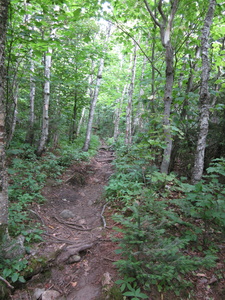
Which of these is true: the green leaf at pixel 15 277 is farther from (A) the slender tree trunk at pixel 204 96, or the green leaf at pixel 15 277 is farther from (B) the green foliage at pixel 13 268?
(A) the slender tree trunk at pixel 204 96

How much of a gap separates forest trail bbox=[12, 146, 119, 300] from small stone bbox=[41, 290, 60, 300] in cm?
3

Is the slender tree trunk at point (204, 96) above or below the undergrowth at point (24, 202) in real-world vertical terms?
above

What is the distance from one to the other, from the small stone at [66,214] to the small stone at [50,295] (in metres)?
2.30

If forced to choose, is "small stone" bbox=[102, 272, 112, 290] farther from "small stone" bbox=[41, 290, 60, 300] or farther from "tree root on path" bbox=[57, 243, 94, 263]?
"tree root on path" bbox=[57, 243, 94, 263]

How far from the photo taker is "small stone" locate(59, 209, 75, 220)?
200 inches

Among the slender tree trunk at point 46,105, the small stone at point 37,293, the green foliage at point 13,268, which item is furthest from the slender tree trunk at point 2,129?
the slender tree trunk at point 46,105

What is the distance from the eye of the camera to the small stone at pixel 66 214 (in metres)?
5.07

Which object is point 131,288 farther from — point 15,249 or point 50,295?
point 15,249

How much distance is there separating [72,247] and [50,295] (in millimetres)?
1006

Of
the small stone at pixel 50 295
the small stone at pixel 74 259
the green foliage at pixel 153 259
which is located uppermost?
the green foliage at pixel 153 259

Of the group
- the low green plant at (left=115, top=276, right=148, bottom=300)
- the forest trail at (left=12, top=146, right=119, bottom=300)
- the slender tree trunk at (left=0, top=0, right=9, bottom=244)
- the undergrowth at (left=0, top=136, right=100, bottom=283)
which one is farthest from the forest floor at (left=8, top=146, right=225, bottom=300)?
the slender tree trunk at (left=0, top=0, right=9, bottom=244)

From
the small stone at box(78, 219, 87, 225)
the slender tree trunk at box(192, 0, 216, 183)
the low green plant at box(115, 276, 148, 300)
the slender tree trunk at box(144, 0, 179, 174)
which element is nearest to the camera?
the low green plant at box(115, 276, 148, 300)

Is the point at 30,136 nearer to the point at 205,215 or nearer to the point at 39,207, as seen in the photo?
the point at 39,207

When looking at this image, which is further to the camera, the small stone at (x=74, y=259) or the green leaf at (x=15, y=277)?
the small stone at (x=74, y=259)
